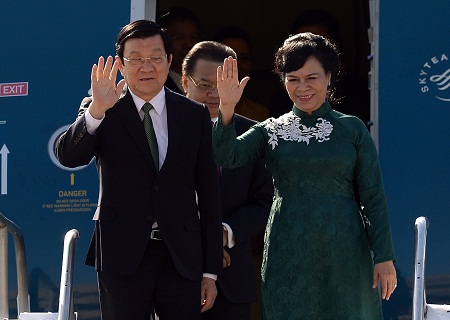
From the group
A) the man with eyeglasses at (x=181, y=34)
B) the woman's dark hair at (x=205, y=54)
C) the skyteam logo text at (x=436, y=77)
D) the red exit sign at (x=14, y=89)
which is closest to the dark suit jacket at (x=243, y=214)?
the woman's dark hair at (x=205, y=54)

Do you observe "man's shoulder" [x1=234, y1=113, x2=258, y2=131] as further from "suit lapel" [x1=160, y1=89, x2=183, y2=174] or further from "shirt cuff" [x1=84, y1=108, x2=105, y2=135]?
"shirt cuff" [x1=84, y1=108, x2=105, y2=135]

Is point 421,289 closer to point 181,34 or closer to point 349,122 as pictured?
point 349,122

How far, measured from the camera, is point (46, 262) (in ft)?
17.7

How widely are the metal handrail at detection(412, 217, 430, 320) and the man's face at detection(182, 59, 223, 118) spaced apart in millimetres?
981

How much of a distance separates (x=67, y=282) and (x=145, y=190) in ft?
2.09

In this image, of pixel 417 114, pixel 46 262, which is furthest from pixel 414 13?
pixel 46 262

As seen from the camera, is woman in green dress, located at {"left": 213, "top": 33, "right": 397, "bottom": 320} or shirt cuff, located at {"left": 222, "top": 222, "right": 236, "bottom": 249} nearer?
woman in green dress, located at {"left": 213, "top": 33, "right": 397, "bottom": 320}

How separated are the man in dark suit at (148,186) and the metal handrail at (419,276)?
31.2 inches

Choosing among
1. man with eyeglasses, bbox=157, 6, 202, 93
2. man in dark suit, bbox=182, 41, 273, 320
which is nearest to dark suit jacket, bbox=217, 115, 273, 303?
man in dark suit, bbox=182, 41, 273, 320

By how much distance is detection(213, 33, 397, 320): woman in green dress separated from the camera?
3428 mm

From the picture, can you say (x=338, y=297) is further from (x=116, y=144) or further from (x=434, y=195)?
(x=434, y=195)

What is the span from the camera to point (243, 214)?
4000 mm

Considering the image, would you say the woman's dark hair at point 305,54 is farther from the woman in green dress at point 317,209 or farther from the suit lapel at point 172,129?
the suit lapel at point 172,129

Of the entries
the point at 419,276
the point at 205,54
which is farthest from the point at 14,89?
the point at 419,276
